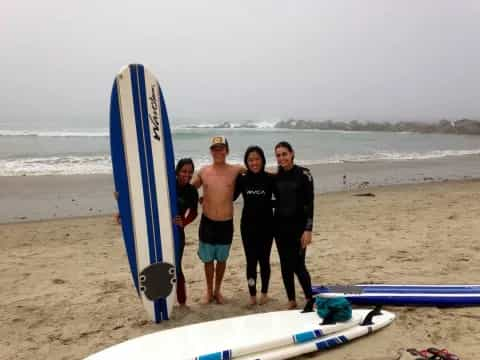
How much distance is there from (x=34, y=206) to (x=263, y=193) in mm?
7073

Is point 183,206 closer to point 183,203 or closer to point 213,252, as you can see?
point 183,203

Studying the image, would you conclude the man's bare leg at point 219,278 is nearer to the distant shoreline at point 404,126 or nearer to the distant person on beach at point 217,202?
the distant person on beach at point 217,202

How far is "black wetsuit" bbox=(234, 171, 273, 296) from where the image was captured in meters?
3.53

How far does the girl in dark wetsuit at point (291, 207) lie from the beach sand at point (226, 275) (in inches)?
25.3

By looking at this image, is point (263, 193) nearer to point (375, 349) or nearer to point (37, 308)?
point (375, 349)

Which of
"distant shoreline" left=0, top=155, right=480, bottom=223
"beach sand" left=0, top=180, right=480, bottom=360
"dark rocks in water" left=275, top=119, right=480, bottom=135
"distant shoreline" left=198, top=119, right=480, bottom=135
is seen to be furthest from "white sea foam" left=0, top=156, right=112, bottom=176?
"dark rocks in water" left=275, top=119, right=480, bottom=135

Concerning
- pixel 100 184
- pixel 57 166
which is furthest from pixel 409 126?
pixel 100 184

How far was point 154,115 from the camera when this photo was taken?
380 centimetres

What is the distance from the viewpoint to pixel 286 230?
3.47 metres

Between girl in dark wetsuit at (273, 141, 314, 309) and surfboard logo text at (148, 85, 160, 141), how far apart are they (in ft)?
3.76

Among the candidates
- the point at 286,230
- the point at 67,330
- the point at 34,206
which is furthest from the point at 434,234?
the point at 34,206

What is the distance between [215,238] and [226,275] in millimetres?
1188

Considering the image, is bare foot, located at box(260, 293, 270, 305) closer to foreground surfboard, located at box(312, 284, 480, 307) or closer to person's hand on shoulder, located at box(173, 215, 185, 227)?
foreground surfboard, located at box(312, 284, 480, 307)

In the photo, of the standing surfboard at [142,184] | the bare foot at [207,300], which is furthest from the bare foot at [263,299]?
the standing surfboard at [142,184]
